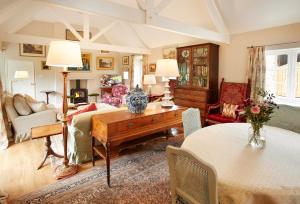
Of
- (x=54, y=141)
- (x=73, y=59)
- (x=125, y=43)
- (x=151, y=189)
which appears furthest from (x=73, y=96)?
(x=151, y=189)

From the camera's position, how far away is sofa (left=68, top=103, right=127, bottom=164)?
8.93 feet

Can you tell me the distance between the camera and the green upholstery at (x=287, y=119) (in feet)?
Answer: 9.05

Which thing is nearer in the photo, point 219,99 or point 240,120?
point 240,120

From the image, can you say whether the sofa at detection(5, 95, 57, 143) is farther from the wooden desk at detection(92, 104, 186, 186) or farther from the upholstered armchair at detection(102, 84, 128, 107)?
the upholstered armchair at detection(102, 84, 128, 107)

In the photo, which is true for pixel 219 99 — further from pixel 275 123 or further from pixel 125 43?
pixel 125 43

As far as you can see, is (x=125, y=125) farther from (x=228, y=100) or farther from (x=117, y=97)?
(x=117, y=97)

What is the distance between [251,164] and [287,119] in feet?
6.26

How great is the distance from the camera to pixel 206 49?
448cm

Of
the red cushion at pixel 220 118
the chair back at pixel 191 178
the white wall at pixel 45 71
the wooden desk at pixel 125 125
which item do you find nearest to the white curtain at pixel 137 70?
the white wall at pixel 45 71

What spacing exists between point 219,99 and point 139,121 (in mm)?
2631

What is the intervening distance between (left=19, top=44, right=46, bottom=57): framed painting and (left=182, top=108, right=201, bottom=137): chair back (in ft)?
21.2

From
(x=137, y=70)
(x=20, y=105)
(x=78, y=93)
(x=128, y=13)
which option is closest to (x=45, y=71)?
(x=78, y=93)

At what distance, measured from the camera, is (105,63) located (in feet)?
27.0

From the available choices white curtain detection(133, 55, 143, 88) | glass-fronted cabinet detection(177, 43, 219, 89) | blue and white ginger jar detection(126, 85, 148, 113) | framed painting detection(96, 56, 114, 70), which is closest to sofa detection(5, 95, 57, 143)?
blue and white ginger jar detection(126, 85, 148, 113)
